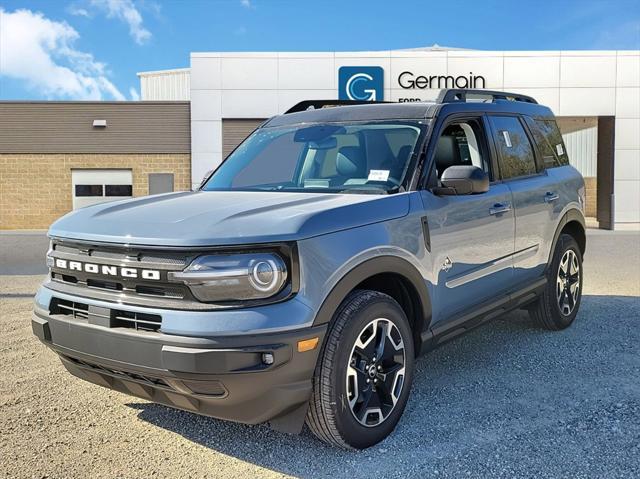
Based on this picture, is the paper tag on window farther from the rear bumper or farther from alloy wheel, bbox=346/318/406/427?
the rear bumper

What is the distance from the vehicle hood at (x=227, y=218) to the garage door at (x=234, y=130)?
17620mm

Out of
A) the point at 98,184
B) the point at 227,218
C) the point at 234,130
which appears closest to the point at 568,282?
the point at 227,218

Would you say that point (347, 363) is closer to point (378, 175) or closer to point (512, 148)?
point (378, 175)

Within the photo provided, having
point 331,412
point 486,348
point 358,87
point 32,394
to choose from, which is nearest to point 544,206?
point 486,348

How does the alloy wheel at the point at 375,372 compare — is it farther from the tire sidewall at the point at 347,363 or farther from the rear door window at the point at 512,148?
the rear door window at the point at 512,148

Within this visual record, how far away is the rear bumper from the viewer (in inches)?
104

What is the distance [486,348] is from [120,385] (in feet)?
10.8

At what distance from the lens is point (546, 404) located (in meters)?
3.93

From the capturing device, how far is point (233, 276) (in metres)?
2.70

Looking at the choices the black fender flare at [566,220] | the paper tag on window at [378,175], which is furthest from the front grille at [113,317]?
the black fender flare at [566,220]

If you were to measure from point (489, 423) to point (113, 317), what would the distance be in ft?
7.38

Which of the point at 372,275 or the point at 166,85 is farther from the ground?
the point at 166,85

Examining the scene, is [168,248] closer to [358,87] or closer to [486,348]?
[486,348]

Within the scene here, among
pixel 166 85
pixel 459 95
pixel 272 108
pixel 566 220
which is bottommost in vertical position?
pixel 566 220
